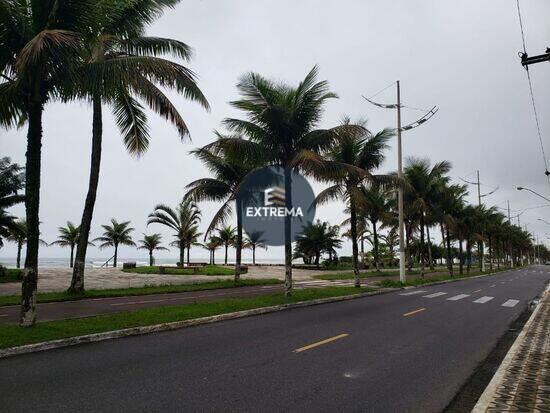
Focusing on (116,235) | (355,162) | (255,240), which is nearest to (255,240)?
(255,240)

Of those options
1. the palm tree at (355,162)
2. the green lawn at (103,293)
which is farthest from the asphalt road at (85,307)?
the palm tree at (355,162)

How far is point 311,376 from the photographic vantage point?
21.0ft

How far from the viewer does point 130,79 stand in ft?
32.4

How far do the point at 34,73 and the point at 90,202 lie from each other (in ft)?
31.2

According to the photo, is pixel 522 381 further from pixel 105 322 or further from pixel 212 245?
pixel 212 245

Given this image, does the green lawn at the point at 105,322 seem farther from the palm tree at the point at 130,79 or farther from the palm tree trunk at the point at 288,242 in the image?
the palm tree at the point at 130,79

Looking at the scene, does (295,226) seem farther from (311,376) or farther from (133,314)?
(311,376)

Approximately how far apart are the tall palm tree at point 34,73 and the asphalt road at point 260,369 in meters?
2.93

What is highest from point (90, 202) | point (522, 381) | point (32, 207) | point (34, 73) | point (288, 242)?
point (34, 73)

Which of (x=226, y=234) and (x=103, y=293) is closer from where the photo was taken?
(x=103, y=293)

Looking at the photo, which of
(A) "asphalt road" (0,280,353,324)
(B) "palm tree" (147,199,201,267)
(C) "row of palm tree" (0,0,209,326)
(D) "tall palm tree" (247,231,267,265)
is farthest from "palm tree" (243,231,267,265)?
(C) "row of palm tree" (0,0,209,326)

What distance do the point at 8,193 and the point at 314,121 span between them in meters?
23.5

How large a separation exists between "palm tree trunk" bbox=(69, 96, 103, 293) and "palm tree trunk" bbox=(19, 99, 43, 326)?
8.26 meters

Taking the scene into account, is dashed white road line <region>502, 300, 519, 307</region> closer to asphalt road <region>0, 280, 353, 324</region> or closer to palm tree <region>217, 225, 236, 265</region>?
asphalt road <region>0, 280, 353, 324</region>
